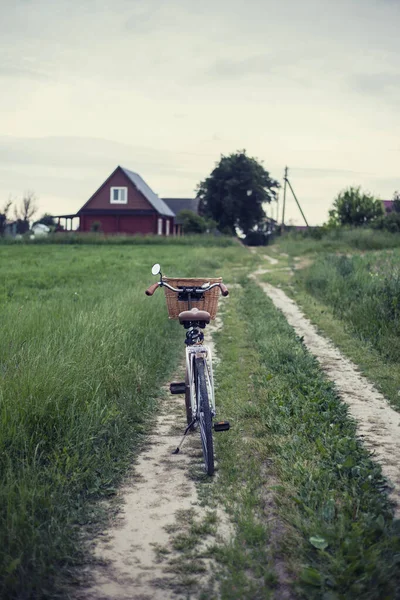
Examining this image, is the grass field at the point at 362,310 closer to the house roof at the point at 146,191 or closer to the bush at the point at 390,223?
the bush at the point at 390,223

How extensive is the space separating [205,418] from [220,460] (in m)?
0.62

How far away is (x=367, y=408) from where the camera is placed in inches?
299

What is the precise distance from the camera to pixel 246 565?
4.00 metres

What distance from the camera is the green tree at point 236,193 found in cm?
7625

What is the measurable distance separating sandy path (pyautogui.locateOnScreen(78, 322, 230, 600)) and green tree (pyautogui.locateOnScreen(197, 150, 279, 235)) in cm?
6980

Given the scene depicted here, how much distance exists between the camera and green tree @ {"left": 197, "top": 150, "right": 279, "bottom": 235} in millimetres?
76250

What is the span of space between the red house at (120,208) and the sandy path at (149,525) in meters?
53.1

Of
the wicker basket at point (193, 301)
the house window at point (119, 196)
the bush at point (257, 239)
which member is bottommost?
the wicker basket at point (193, 301)

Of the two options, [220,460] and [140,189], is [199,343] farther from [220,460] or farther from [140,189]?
[140,189]

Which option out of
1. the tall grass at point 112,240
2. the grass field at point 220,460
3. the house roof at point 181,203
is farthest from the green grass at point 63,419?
the house roof at point 181,203

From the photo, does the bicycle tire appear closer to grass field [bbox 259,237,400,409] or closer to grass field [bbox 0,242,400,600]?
grass field [bbox 0,242,400,600]

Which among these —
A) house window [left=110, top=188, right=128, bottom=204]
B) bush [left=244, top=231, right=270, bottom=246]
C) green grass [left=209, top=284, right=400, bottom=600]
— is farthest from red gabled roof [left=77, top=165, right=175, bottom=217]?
green grass [left=209, top=284, right=400, bottom=600]

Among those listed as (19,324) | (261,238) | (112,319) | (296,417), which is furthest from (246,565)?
(261,238)

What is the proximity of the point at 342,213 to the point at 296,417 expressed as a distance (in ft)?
172
